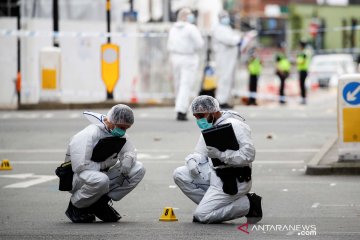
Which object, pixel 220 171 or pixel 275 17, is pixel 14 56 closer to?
pixel 220 171

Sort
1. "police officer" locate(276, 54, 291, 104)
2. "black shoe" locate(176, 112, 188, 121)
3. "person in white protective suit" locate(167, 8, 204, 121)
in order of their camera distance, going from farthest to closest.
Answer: "police officer" locate(276, 54, 291, 104), "black shoe" locate(176, 112, 188, 121), "person in white protective suit" locate(167, 8, 204, 121)

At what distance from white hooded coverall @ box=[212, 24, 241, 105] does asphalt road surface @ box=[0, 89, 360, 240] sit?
2.47 metres

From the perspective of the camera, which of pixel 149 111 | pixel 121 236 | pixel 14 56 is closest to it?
pixel 121 236

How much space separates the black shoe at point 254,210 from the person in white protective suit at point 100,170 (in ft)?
3.87

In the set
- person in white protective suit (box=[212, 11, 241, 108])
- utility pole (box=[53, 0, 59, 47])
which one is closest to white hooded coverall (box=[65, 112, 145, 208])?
person in white protective suit (box=[212, 11, 241, 108])

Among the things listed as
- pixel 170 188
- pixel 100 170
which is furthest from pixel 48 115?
pixel 100 170

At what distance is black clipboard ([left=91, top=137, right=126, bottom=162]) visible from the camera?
11.4m

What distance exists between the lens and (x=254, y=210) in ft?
37.2

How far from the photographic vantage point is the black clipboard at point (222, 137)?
437 inches

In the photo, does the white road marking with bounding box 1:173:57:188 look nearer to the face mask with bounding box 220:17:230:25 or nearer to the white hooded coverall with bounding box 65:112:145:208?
the white hooded coverall with bounding box 65:112:145:208

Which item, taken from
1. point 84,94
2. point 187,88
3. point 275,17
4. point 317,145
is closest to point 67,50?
point 84,94

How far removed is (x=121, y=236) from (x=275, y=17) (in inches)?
3743

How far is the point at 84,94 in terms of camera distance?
34438mm

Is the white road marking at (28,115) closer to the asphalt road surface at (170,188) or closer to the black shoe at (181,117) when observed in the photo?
the asphalt road surface at (170,188)
